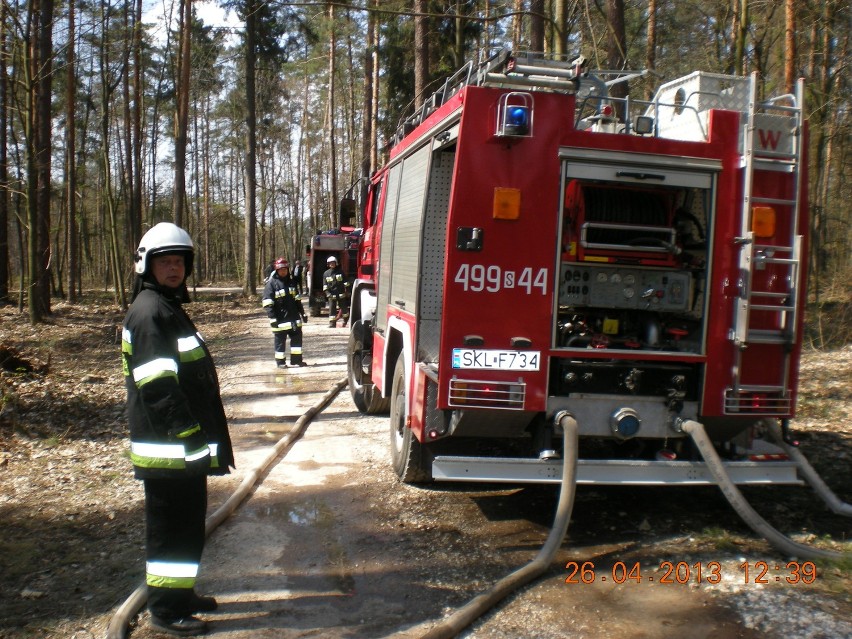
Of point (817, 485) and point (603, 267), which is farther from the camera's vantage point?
point (603, 267)

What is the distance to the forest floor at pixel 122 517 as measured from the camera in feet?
13.9

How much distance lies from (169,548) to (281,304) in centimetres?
926

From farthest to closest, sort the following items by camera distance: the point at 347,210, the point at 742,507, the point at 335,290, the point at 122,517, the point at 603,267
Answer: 1. the point at 335,290
2. the point at 347,210
3. the point at 122,517
4. the point at 603,267
5. the point at 742,507

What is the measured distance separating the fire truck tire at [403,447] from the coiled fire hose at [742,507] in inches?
75.9

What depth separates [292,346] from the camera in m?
13.1

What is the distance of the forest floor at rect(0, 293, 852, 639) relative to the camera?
13.9 ft

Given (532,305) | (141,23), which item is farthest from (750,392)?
(141,23)

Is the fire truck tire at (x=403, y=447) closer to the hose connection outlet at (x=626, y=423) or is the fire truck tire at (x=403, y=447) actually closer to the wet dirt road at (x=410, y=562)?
the wet dirt road at (x=410, y=562)

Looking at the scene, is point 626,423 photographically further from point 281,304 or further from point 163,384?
point 281,304

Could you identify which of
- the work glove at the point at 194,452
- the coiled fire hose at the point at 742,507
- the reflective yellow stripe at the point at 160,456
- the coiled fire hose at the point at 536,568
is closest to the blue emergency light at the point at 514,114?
the coiled fire hose at the point at 536,568

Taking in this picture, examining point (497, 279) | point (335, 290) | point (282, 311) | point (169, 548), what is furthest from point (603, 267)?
point (335, 290)

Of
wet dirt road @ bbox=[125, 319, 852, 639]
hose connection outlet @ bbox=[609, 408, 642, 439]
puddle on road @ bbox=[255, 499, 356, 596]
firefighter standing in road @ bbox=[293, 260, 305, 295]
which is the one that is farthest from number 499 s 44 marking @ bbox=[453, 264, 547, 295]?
firefighter standing in road @ bbox=[293, 260, 305, 295]

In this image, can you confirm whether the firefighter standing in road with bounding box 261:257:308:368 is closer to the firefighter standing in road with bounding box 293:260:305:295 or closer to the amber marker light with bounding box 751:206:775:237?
the firefighter standing in road with bounding box 293:260:305:295

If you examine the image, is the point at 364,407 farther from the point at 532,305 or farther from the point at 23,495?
the point at 532,305
